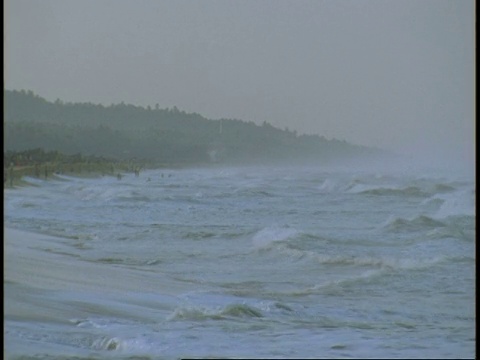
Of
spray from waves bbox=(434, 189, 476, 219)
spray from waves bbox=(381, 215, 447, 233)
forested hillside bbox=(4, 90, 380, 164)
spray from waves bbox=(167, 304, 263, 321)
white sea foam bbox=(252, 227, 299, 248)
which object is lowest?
spray from waves bbox=(167, 304, 263, 321)

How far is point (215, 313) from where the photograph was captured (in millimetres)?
2340

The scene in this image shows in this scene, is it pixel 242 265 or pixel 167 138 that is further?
pixel 167 138

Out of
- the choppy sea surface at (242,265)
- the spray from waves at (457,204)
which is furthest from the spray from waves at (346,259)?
the spray from waves at (457,204)

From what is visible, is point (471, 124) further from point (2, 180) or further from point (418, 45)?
point (2, 180)

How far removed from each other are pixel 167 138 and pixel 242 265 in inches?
16.7

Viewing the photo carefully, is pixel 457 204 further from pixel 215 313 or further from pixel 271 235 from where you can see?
pixel 215 313

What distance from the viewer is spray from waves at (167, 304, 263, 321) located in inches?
92.0

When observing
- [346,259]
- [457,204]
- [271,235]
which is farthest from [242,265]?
[457,204]

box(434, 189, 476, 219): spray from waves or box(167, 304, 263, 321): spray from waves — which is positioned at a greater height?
box(434, 189, 476, 219): spray from waves

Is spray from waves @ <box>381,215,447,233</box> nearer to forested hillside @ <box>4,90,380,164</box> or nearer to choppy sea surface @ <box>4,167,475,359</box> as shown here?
choppy sea surface @ <box>4,167,475,359</box>

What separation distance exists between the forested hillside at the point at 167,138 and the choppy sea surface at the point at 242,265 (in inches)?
2.0

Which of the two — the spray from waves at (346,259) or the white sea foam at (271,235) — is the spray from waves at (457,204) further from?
the white sea foam at (271,235)

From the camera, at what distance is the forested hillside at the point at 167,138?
2473mm

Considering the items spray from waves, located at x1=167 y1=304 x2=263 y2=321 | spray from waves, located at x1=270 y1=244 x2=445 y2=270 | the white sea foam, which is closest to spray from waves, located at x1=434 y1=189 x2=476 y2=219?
spray from waves, located at x1=270 y1=244 x2=445 y2=270
